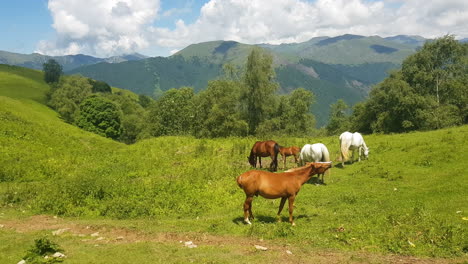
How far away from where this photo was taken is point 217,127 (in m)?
55.7

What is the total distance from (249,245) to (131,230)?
16.4ft

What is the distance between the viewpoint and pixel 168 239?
10812 millimetres

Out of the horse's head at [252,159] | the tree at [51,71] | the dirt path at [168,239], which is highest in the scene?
the tree at [51,71]

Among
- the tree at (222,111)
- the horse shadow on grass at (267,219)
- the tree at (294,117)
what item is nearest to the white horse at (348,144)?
the horse shadow on grass at (267,219)

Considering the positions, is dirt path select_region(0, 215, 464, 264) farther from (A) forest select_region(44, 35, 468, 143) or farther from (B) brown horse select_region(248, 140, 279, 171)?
(A) forest select_region(44, 35, 468, 143)

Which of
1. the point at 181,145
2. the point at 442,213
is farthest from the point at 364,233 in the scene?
the point at 181,145

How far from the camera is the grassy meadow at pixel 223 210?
9383 mm

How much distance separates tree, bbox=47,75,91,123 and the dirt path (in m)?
75.5

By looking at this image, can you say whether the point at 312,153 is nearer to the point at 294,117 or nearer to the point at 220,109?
the point at 220,109

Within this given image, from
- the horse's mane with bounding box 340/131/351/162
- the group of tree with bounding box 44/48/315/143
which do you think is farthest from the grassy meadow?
the group of tree with bounding box 44/48/315/143

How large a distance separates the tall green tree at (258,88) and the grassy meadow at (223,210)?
107 feet

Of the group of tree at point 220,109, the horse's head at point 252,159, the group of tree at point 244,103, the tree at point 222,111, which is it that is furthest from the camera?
the group of tree at point 220,109

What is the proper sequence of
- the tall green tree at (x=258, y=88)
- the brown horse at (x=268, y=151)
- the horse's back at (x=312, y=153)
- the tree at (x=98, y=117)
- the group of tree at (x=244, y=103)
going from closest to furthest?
the horse's back at (x=312, y=153)
the brown horse at (x=268, y=151)
the group of tree at (x=244, y=103)
the tall green tree at (x=258, y=88)
the tree at (x=98, y=117)

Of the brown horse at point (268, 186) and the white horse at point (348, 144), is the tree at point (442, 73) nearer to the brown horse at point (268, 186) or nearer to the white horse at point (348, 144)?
the white horse at point (348, 144)
